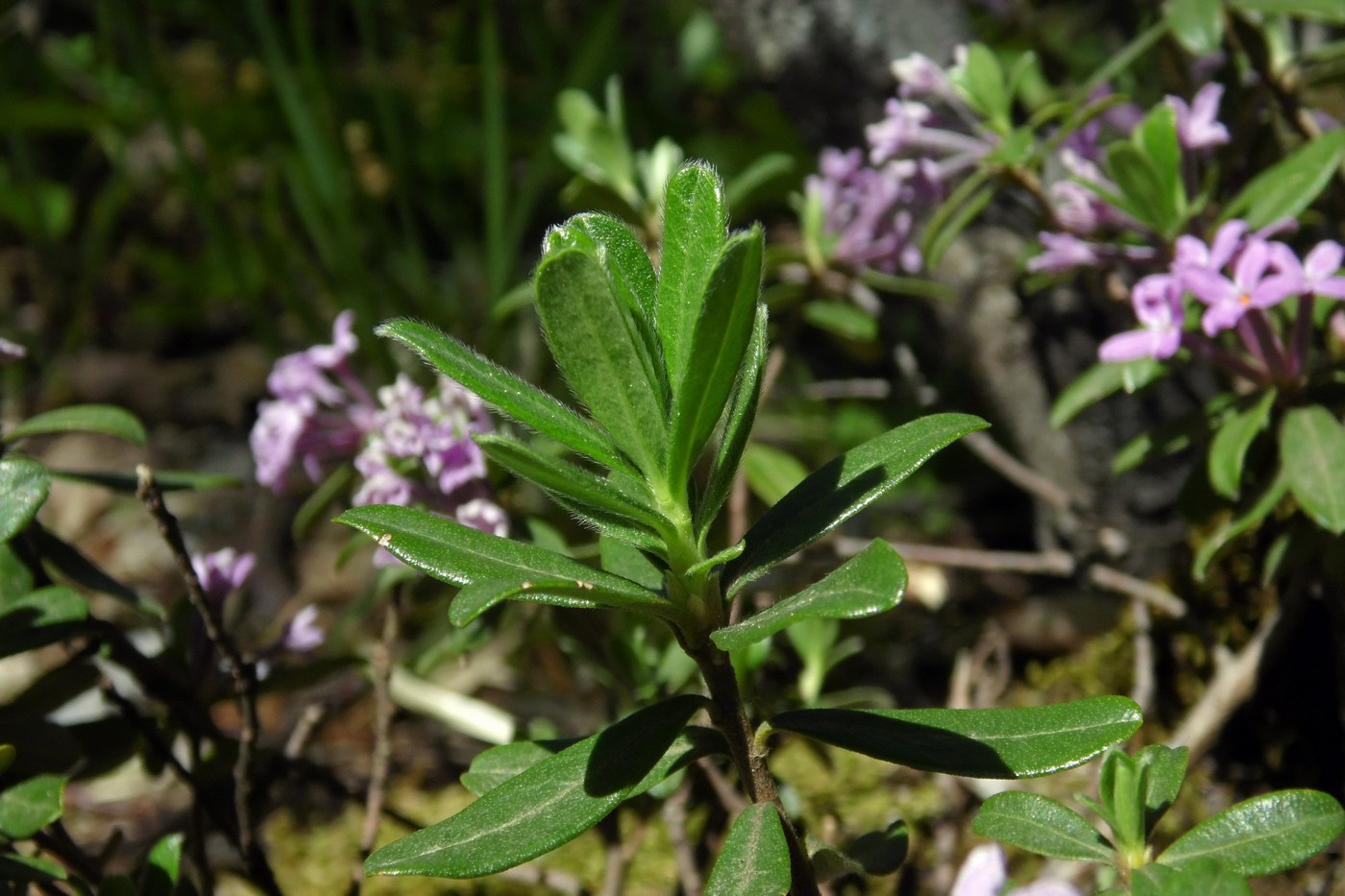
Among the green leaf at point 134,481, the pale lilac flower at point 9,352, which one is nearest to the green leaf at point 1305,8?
the green leaf at point 134,481

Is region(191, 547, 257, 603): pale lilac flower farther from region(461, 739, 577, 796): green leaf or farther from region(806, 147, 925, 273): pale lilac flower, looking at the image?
region(806, 147, 925, 273): pale lilac flower

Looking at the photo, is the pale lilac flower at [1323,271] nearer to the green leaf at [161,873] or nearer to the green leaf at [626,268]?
the green leaf at [626,268]

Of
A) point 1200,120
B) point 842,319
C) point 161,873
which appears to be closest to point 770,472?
point 842,319

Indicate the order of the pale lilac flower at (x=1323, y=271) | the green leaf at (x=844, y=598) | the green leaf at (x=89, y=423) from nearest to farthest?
the green leaf at (x=844, y=598), the pale lilac flower at (x=1323, y=271), the green leaf at (x=89, y=423)

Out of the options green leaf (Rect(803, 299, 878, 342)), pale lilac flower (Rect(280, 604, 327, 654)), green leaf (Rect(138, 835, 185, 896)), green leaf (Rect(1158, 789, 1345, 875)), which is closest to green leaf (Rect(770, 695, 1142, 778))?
green leaf (Rect(1158, 789, 1345, 875))

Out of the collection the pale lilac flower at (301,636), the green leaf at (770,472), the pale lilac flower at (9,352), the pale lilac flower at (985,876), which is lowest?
the green leaf at (770,472)

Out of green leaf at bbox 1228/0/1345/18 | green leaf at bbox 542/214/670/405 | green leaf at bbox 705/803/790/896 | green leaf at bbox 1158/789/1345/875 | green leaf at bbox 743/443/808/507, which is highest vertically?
green leaf at bbox 542/214/670/405
